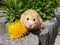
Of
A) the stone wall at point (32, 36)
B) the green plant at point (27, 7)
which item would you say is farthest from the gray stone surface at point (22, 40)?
the green plant at point (27, 7)

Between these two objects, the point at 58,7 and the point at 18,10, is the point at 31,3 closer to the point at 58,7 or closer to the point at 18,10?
the point at 18,10

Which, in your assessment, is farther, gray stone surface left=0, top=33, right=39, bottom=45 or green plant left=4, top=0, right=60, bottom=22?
green plant left=4, top=0, right=60, bottom=22

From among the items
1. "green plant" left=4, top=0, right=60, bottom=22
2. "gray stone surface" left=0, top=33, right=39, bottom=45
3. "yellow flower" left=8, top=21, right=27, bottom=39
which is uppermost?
"green plant" left=4, top=0, right=60, bottom=22

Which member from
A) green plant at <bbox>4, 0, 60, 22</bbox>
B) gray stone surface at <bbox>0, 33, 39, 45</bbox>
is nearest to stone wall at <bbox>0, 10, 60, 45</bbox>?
gray stone surface at <bbox>0, 33, 39, 45</bbox>

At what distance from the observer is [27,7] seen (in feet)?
14.7

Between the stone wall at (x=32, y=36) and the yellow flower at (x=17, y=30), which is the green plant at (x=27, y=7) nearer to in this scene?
the stone wall at (x=32, y=36)

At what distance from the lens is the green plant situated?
174 inches

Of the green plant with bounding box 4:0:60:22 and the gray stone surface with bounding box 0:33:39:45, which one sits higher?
the green plant with bounding box 4:0:60:22

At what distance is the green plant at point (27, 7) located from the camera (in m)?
4.43

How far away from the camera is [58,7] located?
17.9 feet

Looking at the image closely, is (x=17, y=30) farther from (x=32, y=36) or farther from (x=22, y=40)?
(x=32, y=36)

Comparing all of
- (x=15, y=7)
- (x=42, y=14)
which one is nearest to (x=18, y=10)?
(x=15, y=7)

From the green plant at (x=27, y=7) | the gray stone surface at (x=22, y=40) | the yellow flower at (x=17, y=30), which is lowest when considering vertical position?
the gray stone surface at (x=22, y=40)

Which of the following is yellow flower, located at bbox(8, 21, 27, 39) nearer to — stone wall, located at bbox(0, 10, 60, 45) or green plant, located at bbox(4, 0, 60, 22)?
stone wall, located at bbox(0, 10, 60, 45)
